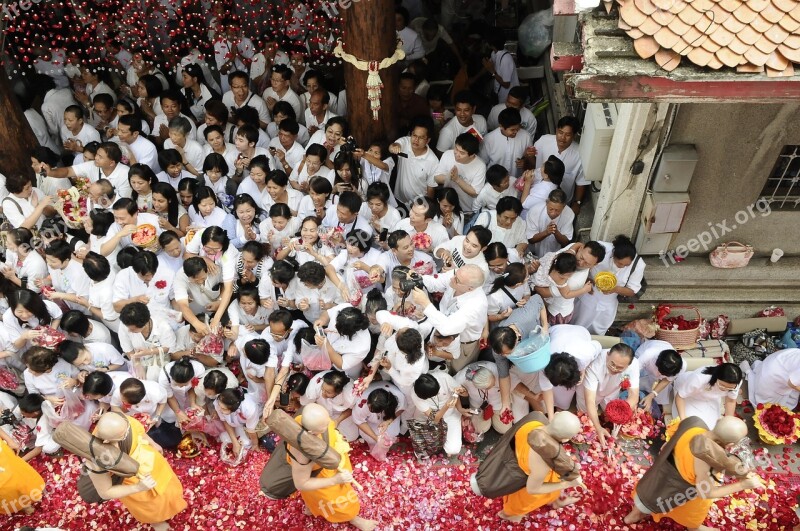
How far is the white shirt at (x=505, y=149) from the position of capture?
764cm

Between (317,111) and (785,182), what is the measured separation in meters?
4.90

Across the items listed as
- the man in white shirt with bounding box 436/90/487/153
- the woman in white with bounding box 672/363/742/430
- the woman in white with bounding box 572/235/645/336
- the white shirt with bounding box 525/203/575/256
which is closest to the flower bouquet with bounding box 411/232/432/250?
the white shirt with bounding box 525/203/575/256

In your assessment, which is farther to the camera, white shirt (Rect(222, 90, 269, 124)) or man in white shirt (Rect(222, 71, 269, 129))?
white shirt (Rect(222, 90, 269, 124))

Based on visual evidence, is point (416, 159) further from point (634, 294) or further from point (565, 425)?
point (565, 425)

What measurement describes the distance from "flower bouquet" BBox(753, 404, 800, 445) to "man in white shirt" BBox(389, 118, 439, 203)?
398 cm

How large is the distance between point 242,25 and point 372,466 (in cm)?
611

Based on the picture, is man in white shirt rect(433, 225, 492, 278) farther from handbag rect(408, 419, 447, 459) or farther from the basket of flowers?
the basket of flowers

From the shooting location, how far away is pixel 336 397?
6.09 m

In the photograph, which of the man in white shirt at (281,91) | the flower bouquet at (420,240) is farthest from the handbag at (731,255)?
the man in white shirt at (281,91)

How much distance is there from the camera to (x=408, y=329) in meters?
5.63

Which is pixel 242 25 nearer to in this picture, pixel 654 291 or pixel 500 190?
pixel 500 190

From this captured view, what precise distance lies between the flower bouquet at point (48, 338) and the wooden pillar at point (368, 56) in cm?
372

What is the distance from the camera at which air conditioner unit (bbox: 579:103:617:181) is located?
6461 millimetres

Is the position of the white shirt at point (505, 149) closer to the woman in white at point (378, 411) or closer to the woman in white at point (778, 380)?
the woman in white at point (378, 411)
